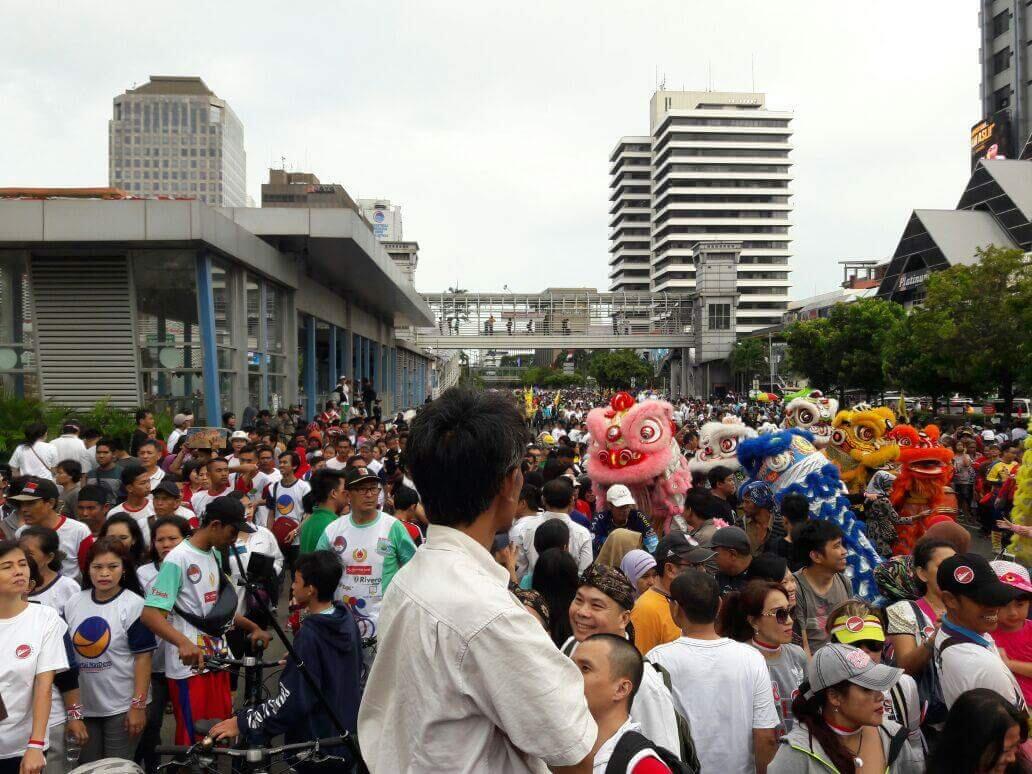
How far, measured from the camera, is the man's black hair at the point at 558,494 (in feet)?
20.7

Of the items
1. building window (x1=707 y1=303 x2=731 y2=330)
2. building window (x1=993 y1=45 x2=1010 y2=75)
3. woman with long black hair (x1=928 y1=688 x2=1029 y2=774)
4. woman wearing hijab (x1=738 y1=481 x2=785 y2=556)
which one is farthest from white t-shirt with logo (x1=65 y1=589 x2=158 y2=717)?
building window (x1=993 y1=45 x2=1010 y2=75)

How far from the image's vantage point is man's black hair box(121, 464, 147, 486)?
6324mm

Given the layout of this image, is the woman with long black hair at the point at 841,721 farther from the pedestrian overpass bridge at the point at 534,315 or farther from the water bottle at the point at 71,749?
the pedestrian overpass bridge at the point at 534,315

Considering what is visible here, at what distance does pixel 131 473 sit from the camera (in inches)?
249

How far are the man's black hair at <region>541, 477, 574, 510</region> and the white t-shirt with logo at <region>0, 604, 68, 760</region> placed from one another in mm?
3428

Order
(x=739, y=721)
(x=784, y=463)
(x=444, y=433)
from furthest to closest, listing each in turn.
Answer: (x=784, y=463)
(x=739, y=721)
(x=444, y=433)

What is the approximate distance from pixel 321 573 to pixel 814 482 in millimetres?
4827

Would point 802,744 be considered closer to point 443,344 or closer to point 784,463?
point 784,463

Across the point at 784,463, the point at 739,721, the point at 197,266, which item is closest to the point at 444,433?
the point at 739,721

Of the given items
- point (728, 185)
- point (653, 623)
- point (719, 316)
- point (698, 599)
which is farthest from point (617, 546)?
point (728, 185)

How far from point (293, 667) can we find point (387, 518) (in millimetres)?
1889

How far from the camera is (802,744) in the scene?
3041 millimetres

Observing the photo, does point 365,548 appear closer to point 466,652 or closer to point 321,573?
point 321,573

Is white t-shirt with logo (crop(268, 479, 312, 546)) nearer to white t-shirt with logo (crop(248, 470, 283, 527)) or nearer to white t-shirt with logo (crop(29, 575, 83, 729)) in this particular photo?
white t-shirt with logo (crop(248, 470, 283, 527))
